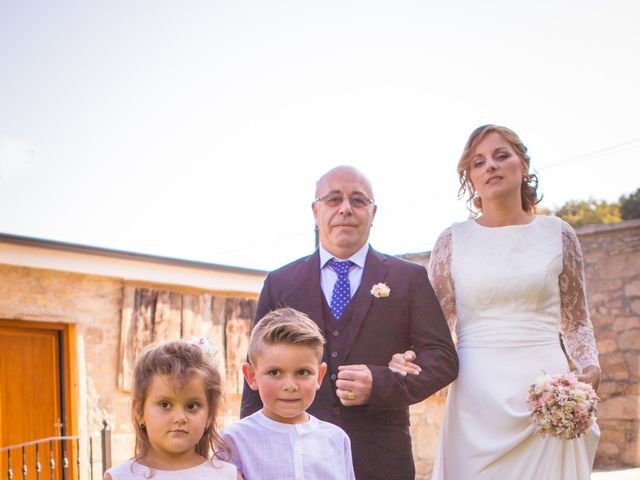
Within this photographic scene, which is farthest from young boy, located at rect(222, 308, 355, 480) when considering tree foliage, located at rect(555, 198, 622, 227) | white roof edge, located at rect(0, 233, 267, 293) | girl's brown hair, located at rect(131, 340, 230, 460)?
tree foliage, located at rect(555, 198, 622, 227)

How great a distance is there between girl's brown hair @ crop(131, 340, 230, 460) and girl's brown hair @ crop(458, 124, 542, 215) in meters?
1.74

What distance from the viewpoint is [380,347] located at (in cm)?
318

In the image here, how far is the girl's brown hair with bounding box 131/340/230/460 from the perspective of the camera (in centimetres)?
243

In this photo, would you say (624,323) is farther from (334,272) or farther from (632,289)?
(334,272)

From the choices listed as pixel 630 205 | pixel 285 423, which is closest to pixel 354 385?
pixel 285 423

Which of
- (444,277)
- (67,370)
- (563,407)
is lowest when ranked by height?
(563,407)

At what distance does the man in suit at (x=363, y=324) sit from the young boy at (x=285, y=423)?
0.29 m

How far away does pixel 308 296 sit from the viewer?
10.8 ft

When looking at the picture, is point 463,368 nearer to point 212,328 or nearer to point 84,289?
point 84,289

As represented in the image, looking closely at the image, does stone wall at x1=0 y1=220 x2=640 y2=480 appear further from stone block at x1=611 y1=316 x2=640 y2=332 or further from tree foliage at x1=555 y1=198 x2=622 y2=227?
tree foliage at x1=555 y1=198 x2=622 y2=227

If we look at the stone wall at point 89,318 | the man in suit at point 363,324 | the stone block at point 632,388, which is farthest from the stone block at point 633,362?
the man in suit at point 363,324

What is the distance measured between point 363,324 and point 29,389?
20.1 ft

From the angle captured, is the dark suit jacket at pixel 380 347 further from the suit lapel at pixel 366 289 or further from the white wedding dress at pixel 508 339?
the white wedding dress at pixel 508 339

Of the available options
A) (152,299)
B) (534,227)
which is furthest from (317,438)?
(152,299)
